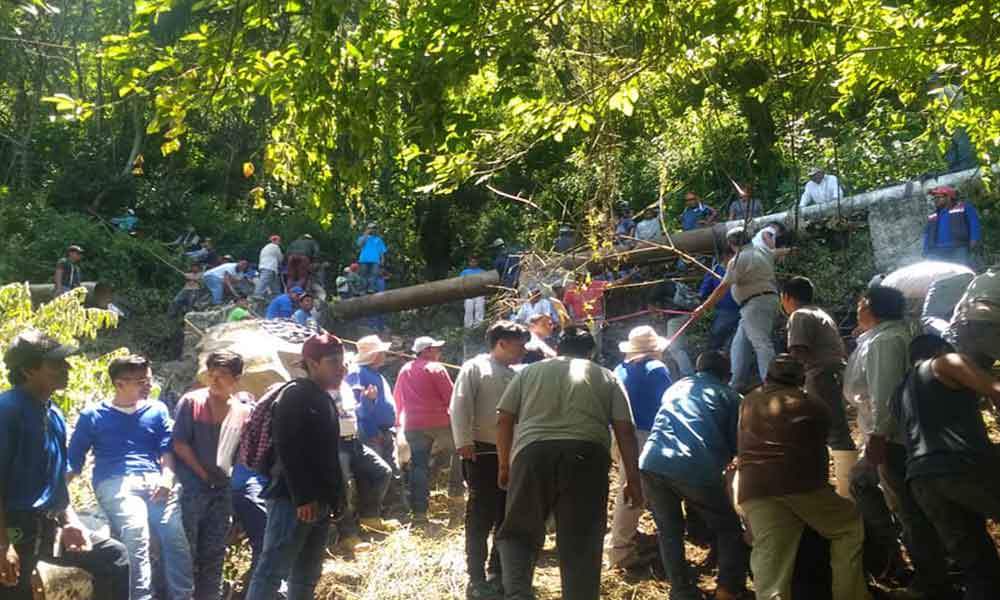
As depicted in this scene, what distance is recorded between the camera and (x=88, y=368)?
23.0 feet

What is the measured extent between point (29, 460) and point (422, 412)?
4597 millimetres

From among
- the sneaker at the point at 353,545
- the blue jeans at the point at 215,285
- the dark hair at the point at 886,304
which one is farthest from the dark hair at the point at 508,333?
the blue jeans at the point at 215,285

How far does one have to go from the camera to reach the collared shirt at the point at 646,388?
726cm

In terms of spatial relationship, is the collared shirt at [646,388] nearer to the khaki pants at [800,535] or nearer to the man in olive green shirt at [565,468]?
the man in olive green shirt at [565,468]

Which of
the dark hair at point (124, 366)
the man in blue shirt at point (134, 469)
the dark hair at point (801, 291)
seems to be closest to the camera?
the man in blue shirt at point (134, 469)

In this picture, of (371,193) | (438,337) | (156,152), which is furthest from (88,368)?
(156,152)

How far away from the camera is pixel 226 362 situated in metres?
6.55

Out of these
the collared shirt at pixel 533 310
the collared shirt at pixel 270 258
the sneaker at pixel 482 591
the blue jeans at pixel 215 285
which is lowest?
the sneaker at pixel 482 591

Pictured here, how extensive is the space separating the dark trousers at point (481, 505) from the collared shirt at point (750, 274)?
329 centimetres

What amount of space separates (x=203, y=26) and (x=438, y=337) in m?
11.6

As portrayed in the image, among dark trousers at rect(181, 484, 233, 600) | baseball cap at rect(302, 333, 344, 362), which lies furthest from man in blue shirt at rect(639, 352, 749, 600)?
dark trousers at rect(181, 484, 233, 600)

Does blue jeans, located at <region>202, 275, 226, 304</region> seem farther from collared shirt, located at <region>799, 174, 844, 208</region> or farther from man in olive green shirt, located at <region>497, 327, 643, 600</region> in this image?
man in olive green shirt, located at <region>497, 327, 643, 600</region>

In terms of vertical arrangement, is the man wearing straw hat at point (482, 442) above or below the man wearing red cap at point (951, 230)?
below

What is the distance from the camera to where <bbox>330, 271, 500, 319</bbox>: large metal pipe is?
54.1 feet
